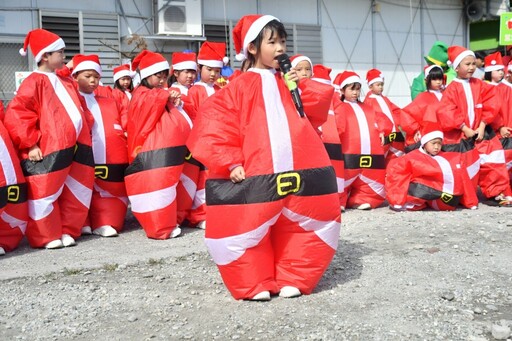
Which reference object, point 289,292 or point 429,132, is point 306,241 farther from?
point 429,132

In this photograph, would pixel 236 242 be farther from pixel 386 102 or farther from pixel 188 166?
pixel 386 102

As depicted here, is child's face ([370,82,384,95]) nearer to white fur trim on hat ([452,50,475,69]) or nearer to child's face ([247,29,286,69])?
white fur trim on hat ([452,50,475,69])

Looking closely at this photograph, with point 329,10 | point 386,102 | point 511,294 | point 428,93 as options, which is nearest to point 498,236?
point 511,294

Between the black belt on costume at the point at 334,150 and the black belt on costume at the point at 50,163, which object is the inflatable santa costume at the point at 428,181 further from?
the black belt on costume at the point at 50,163

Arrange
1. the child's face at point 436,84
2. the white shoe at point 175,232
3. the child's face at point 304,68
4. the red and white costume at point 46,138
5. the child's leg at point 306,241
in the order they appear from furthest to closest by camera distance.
Result: the child's face at point 436,84, the child's face at point 304,68, the white shoe at point 175,232, the red and white costume at point 46,138, the child's leg at point 306,241

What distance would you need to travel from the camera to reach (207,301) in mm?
4207

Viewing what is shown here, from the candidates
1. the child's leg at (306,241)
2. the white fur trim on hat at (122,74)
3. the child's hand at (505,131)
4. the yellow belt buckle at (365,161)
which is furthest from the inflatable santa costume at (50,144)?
the child's hand at (505,131)

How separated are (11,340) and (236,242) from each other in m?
1.40

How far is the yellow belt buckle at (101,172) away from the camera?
21.7 ft

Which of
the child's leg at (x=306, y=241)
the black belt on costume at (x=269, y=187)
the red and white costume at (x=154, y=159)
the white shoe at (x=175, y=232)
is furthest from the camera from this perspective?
the white shoe at (x=175, y=232)

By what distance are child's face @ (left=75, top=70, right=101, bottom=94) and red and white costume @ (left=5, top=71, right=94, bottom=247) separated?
1.50 ft

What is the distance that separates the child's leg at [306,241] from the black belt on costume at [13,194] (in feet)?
8.76

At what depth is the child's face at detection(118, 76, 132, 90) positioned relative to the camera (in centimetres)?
827

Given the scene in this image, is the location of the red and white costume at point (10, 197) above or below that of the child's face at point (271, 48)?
below
